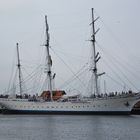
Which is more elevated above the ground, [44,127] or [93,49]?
[93,49]

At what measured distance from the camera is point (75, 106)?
15875 cm

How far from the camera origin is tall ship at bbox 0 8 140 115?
501ft

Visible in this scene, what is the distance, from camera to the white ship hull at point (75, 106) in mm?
152750

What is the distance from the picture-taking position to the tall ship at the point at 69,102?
153 metres

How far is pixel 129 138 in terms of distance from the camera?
276ft

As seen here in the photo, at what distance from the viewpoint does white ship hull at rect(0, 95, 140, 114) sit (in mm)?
152750

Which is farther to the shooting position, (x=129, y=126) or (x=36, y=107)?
(x=36, y=107)

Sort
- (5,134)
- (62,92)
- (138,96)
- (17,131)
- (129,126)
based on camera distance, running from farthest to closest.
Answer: (62,92), (138,96), (129,126), (17,131), (5,134)

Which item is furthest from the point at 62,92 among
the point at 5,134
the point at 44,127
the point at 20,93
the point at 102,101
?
the point at 5,134

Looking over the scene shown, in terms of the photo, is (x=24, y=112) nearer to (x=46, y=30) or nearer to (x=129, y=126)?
(x=46, y=30)

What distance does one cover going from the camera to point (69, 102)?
160500mm

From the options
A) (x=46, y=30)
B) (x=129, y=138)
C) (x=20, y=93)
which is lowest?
(x=129, y=138)

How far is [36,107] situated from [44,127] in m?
57.7

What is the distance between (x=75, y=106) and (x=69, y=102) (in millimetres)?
2533
